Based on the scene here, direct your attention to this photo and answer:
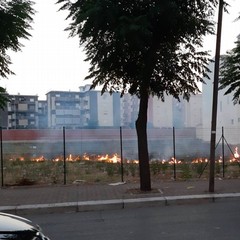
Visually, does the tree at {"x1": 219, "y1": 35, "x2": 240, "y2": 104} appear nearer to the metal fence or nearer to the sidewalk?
the metal fence

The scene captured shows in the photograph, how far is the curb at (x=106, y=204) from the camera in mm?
10078

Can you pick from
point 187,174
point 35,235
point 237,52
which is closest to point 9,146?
point 187,174

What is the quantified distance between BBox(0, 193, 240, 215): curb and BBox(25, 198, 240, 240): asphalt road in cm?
25

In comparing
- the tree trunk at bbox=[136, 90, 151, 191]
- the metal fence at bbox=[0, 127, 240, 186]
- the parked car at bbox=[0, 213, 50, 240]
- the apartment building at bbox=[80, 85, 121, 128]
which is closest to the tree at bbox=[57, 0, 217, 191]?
the tree trunk at bbox=[136, 90, 151, 191]

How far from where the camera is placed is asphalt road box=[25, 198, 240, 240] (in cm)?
738

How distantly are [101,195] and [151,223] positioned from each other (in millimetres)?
3418

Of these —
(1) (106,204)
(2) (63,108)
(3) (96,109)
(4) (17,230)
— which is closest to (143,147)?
(1) (106,204)

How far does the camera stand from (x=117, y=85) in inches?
512

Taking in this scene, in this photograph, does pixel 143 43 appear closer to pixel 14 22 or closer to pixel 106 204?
pixel 14 22

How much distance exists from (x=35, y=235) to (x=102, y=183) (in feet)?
34.9

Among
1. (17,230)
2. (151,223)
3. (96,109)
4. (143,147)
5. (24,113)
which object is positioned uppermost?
(96,109)

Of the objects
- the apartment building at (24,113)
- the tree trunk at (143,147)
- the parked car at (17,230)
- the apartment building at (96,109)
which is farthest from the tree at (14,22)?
the apartment building at (96,109)

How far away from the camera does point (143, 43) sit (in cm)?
1084

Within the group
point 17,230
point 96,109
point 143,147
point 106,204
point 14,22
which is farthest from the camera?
point 96,109
